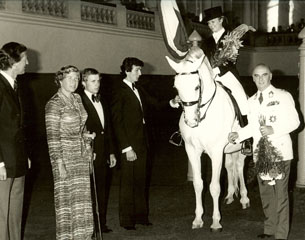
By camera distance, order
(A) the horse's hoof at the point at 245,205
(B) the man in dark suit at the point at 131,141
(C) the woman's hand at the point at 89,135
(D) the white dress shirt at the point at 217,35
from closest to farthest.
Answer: (C) the woman's hand at the point at 89,135, (B) the man in dark suit at the point at 131,141, (D) the white dress shirt at the point at 217,35, (A) the horse's hoof at the point at 245,205

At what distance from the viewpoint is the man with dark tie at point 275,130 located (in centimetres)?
456

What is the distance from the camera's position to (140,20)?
54.7 ft

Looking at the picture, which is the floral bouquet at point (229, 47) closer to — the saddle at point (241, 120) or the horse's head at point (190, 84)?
the saddle at point (241, 120)

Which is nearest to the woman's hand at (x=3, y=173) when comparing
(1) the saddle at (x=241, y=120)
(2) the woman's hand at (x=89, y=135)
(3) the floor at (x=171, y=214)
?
(2) the woman's hand at (x=89, y=135)

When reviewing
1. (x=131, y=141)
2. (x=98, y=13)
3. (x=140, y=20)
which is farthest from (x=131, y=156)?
(x=140, y=20)

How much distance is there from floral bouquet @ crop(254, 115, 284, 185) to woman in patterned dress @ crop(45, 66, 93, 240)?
1626 mm

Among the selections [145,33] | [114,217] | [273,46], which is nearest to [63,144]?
[114,217]

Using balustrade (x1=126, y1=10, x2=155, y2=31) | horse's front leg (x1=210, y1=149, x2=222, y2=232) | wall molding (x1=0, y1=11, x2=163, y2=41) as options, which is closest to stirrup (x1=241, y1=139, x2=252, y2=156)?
horse's front leg (x1=210, y1=149, x2=222, y2=232)

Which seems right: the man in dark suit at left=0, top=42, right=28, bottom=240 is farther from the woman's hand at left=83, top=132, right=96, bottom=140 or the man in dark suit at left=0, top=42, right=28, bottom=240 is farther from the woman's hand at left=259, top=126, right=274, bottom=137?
the woman's hand at left=259, top=126, right=274, bottom=137

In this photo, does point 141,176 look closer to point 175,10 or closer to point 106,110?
point 106,110

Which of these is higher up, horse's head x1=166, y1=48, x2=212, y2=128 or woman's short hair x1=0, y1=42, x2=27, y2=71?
woman's short hair x1=0, y1=42, x2=27, y2=71

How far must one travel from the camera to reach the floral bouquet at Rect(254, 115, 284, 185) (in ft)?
14.9

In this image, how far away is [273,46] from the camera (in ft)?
77.1

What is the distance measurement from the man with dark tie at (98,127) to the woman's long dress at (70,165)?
342mm
